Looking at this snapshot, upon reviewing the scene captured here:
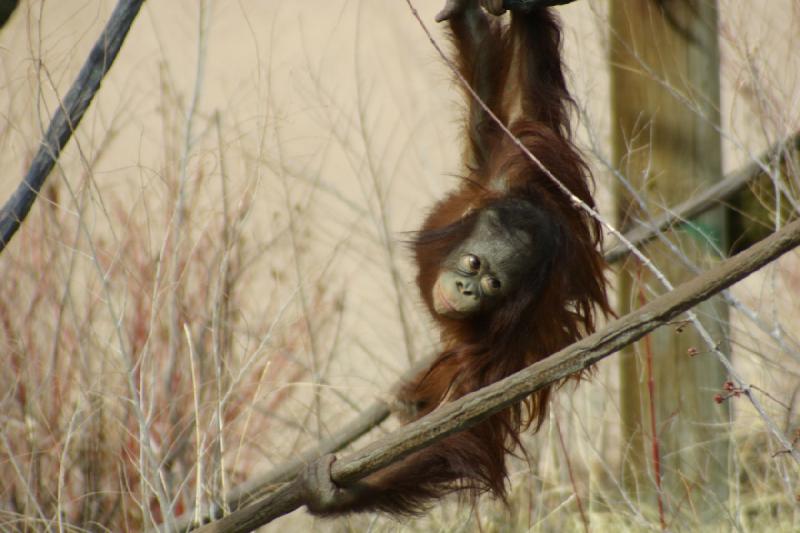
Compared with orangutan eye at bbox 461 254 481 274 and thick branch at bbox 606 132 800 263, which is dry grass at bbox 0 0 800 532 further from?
orangutan eye at bbox 461 254 481 274

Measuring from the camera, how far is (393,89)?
536 centimetres

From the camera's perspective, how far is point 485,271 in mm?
2945

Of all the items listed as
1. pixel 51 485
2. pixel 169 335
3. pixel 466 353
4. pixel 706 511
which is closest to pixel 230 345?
pixel 169 335

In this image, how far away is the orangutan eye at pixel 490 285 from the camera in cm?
293

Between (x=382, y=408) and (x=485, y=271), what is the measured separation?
0.76m

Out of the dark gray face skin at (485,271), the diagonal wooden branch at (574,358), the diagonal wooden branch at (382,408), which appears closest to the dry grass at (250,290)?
the diagonal wooden branch at (382,408)

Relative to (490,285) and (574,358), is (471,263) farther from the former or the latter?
(574,358)

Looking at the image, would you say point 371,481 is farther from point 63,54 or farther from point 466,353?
point 63,54

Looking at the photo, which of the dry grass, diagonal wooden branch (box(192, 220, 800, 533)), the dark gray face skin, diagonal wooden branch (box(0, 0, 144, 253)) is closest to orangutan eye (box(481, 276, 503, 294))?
the dark gray face skin

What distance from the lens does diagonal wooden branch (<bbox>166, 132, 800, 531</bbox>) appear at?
3334mm

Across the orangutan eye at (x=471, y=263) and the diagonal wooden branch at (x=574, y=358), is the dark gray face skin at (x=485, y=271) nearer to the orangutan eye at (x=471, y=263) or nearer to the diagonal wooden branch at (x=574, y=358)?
the orangutan eye at (x=471, y=263)

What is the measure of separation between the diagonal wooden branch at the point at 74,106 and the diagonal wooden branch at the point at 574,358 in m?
1.33

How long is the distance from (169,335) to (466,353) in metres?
1.42

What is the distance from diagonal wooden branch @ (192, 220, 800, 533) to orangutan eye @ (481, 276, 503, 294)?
831 millimetres
